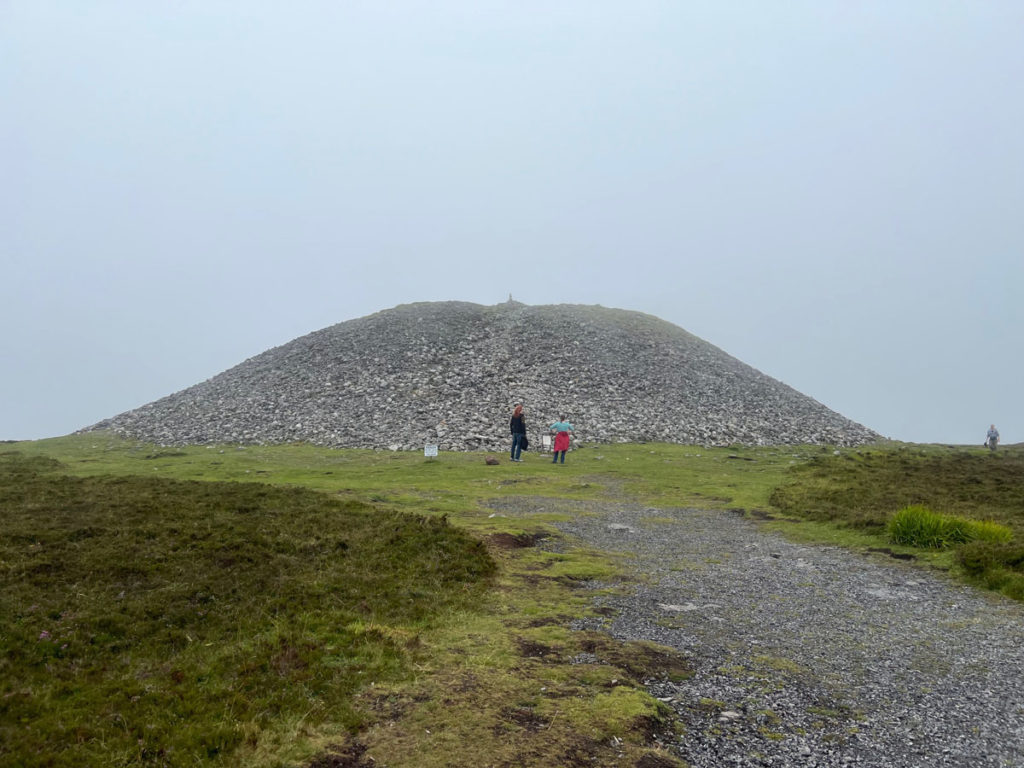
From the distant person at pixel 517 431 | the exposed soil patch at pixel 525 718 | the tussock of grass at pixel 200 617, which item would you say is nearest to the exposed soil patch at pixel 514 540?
the tussock of grass at pixel 200 617

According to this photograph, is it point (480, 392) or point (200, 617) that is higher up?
point (480, 392)

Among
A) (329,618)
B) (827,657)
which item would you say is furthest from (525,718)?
(827,657)

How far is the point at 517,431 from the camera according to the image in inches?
1439

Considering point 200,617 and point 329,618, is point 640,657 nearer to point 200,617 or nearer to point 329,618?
point 329,618

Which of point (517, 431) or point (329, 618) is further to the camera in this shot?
point (517, 431)

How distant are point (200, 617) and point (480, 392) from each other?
3819 centimetres

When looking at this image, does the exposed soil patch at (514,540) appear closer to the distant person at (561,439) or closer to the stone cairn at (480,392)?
the distant person at (561,439)

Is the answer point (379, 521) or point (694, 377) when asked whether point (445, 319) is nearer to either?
point (694, 377)

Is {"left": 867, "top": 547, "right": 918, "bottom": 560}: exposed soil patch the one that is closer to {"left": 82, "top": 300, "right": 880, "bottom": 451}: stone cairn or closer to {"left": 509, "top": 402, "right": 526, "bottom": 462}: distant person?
{"left": 509, "top": 402, "right": 526, "bottom": 462}: distant person

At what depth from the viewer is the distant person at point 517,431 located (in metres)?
36.3

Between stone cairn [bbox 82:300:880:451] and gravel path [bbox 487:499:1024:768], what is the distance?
26.7 metres

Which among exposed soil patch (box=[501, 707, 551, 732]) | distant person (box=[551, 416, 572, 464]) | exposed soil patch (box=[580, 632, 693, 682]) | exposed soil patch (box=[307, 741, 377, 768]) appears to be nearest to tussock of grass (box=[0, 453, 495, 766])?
exposed soil patch (box=[307, 741, 377, 768])

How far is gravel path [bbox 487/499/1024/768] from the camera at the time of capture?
288 inches

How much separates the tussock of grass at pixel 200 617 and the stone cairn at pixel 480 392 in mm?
24103
